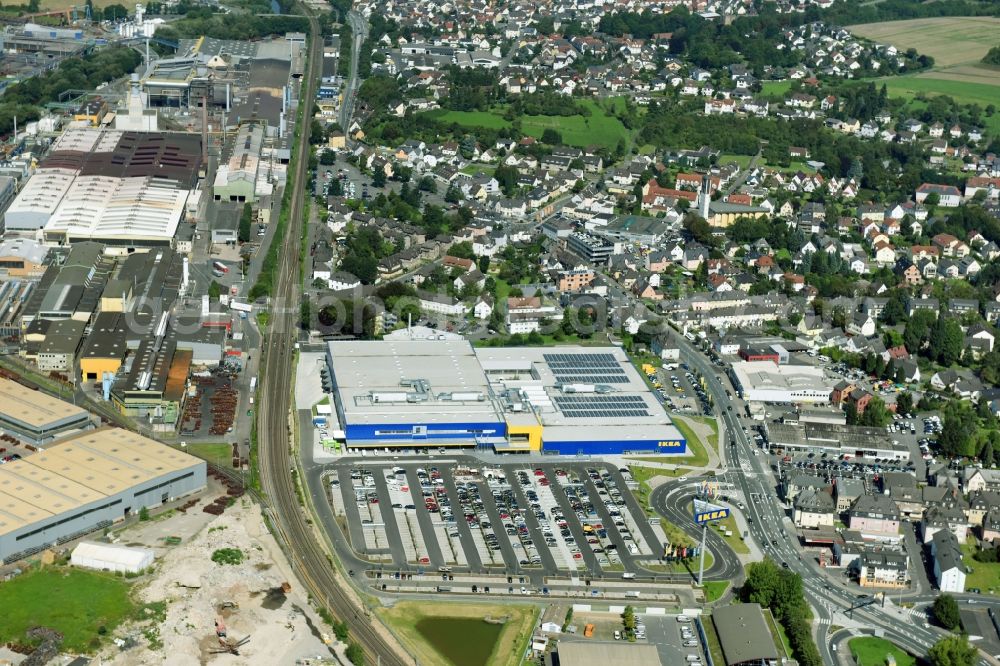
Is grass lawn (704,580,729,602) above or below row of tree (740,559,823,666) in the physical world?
below

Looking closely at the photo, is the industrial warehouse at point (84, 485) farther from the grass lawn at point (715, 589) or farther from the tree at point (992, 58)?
the tree at point (992, 58)

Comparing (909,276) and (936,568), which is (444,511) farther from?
(909,276)

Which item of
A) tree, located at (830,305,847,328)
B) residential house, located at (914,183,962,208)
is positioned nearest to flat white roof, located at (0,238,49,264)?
tree, located at (830,305,847,328)

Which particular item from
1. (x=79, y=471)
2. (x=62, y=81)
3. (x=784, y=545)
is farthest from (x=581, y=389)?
(x=62, y=81)

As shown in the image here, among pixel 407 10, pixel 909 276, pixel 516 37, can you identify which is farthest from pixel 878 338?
pixel 407 10

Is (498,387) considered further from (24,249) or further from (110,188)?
(110,188)

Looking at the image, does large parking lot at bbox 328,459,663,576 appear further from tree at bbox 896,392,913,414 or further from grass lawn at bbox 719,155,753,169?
grass lawn at bbox 719,155,753,169
